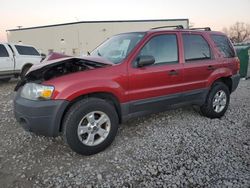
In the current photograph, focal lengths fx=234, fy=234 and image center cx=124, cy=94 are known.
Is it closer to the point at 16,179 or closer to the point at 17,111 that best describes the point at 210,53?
the point at 17,111

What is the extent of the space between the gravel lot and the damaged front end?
119cm

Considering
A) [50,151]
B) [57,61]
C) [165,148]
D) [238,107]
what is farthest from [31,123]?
[238,107]

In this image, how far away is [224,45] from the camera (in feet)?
17.3

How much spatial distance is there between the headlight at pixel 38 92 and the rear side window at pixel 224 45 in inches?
144

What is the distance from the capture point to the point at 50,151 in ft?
12.2

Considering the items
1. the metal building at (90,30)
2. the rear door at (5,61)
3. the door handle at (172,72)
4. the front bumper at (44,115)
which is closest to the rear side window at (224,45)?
the door handle at (172,72)

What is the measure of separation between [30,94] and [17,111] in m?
0.38

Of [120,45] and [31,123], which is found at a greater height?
[120,45]

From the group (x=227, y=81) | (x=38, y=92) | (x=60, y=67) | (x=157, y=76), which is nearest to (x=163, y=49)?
(x=157, y=76)

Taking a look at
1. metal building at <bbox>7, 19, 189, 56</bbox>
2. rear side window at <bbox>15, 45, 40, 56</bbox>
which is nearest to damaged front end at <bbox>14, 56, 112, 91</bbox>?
rear side window at <bbox>15, 45, 40, 56</bbox>

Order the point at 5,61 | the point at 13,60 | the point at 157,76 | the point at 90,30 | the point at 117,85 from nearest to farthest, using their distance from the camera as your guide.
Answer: the point at 117,85
the point at 157,76
the point at 5,61
the point at 13,60
the point at 90,30

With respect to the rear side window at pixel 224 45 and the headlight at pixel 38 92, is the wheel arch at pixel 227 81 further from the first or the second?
the headlight at pixel 38 92

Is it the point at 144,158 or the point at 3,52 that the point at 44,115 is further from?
the point at 3,52

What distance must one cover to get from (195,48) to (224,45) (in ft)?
3.45
